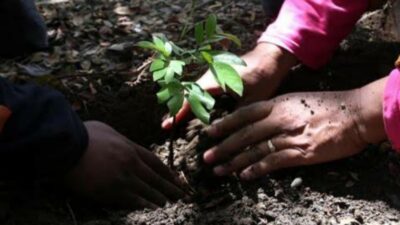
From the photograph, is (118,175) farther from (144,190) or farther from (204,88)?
(204,88)

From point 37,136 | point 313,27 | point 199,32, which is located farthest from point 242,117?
point 37,136

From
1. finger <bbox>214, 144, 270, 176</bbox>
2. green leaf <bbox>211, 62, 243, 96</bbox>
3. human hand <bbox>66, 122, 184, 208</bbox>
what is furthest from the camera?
finger <bbox>214, 144, 270, 176</bbox>

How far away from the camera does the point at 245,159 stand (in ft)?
4.80

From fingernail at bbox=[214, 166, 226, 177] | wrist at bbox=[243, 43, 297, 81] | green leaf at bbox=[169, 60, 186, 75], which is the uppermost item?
green leaf at bbox=[169, 60, 186, 75]

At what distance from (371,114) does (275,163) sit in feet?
0.83

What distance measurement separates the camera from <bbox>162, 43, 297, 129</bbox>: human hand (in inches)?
62.7

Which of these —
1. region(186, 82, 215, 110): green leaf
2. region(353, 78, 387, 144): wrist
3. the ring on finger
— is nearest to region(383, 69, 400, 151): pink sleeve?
region(353, 78, 387, 144): wrist

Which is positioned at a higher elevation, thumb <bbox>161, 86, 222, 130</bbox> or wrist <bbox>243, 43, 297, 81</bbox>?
wrist <bbox>243, 43, 297, 81</bbox>

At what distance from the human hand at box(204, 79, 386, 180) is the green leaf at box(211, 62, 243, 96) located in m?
0.24

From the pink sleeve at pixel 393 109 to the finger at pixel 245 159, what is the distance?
0.96 feet

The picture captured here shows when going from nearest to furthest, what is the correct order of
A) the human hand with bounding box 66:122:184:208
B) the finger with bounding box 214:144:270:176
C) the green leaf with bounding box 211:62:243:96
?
the green leaf with bounding box 211:62:243:96
the human hand with bounding box 66:122:184:208
the finger with bounding box 214:144:270:176

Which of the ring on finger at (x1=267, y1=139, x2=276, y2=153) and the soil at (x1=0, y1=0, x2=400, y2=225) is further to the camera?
the ring on finger at (x1=267, y1=139, x2=276, y2=153)

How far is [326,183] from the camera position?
145cm

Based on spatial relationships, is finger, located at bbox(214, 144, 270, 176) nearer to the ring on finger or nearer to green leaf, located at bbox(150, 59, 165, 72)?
the ring on finger
